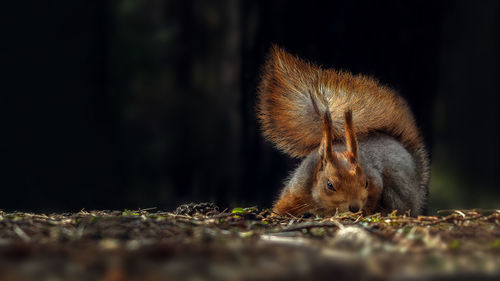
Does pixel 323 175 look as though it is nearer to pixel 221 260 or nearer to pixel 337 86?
pixel 337 86

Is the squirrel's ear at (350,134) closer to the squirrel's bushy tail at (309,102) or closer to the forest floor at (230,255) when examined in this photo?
the squirrel's bushy tail at (309,102)

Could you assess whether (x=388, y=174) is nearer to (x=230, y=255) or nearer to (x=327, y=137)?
(x=327, y=137)

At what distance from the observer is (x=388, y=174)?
246 centimetres

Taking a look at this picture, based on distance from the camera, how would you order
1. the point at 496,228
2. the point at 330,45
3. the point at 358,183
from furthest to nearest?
the point at 330,45, the point at 358,183, the point at 496,228

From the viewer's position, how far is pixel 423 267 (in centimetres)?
89

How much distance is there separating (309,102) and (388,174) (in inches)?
19.2

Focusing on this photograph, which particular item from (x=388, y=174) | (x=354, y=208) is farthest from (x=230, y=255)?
(x=388, y=174)

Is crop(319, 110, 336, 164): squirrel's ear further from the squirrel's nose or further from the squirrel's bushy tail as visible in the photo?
the squirrel's bushy tail

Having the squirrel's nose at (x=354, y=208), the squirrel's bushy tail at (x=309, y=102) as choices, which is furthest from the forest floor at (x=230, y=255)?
the squirrel's bushy tail at (x=309, y=102)

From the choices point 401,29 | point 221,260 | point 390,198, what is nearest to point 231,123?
point 401,29

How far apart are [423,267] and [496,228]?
3.01 feet

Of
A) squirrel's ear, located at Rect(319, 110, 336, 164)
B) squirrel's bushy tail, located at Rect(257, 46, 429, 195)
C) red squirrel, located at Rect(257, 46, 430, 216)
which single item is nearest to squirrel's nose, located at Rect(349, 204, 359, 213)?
red squirrel, located at Rect(257, 46, 430, 216)

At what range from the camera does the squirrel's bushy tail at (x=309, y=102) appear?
8.19 feet

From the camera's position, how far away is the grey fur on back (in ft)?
7.80
